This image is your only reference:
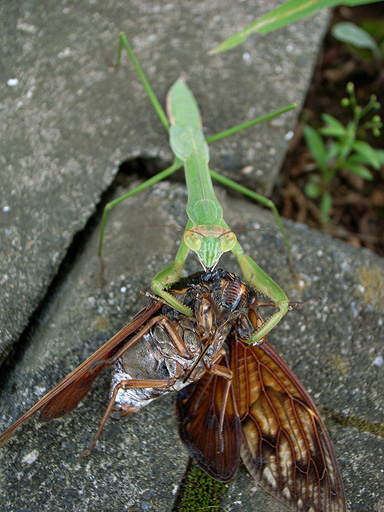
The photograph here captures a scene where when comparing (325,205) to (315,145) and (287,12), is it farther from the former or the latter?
(287,12)

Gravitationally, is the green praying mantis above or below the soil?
above

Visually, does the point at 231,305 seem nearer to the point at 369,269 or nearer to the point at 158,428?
the point at 158,428

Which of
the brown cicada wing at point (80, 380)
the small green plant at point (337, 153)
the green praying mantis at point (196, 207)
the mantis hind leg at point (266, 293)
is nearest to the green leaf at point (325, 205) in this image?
the small green plant at point (337, 153)

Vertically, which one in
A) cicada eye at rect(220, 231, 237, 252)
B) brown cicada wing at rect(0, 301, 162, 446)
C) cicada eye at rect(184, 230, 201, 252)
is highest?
cicada eye at rect(184, 230, 201, 252)

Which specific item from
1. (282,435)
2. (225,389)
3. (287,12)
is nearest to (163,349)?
(225,389)

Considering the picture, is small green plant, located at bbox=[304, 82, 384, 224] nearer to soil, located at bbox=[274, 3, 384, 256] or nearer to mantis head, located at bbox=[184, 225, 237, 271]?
soil, located at bbox=[274, 3, 384, 256]

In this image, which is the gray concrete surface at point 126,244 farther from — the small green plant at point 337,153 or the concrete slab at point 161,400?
the small green plant at point 337,153

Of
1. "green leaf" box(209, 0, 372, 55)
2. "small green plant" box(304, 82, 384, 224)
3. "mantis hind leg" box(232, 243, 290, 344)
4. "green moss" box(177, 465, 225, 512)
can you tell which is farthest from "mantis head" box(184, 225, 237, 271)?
"small green plant" box(304, 82, 384, 224)
